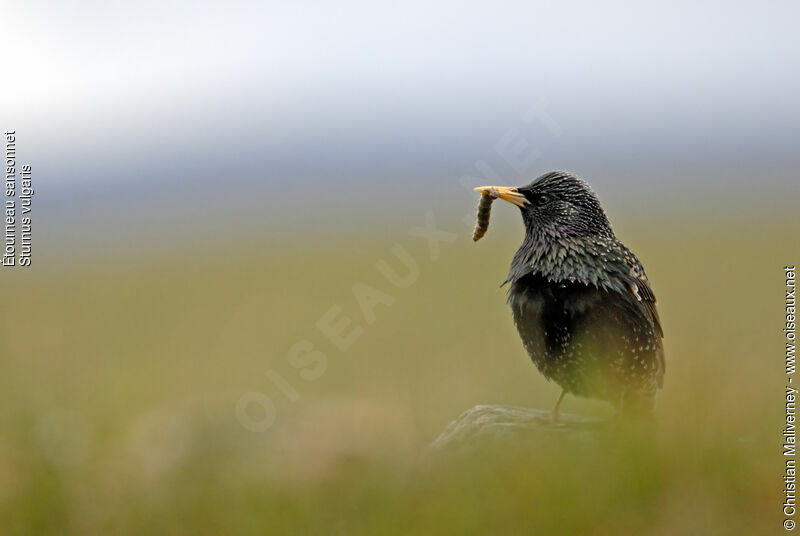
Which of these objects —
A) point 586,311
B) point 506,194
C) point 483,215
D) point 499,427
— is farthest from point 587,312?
point 483,215

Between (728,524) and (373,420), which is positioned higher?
(373,420)

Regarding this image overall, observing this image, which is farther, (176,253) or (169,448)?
(176,253)

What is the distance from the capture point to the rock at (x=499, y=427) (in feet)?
24.4

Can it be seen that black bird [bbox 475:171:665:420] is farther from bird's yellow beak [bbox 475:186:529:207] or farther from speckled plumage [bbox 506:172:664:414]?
bird's yellow beak [bbox 475:186:529:207]

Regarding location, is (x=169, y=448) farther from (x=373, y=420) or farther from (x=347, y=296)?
(x=347, y=296)

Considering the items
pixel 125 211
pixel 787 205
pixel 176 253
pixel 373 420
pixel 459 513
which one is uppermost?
pixel 125 211

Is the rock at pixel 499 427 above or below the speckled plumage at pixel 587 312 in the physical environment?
below

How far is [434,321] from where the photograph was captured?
229 ft

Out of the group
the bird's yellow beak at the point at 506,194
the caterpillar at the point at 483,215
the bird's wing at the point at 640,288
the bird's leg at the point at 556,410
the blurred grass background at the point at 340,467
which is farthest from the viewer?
the caterpillar at the point at 483,215

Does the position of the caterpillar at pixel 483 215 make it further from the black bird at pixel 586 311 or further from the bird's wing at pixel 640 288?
the bird's wing at pixel 640 288

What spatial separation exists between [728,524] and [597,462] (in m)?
0.79

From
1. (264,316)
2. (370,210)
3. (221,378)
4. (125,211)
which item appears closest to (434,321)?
(264,316)

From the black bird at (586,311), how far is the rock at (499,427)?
0.26 meters

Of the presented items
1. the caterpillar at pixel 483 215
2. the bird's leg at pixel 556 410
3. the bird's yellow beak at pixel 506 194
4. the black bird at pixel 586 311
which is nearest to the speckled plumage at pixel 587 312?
the black bird at pixel 586 311
